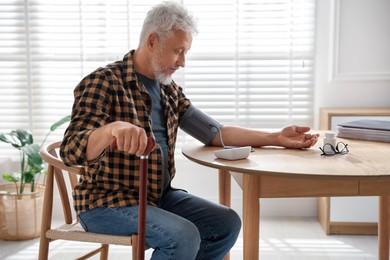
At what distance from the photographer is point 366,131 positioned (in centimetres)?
258

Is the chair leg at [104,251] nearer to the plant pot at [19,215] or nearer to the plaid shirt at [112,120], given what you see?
the plaid shirt at [112,120]

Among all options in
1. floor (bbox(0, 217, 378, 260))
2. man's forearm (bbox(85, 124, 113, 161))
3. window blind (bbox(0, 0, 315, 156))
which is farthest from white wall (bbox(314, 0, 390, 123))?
man's forearm (bbox(85, 124, 113, 161))

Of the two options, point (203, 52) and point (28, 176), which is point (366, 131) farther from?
point (28, 176)

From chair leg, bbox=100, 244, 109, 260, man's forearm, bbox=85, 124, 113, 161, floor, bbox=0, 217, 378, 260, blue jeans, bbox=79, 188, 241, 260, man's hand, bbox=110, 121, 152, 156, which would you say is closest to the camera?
man's hand, bbox=110, 121, 152, 156

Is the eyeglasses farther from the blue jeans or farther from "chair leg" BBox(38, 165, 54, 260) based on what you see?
"chair leg" BBox(38, 165, 54, 260)

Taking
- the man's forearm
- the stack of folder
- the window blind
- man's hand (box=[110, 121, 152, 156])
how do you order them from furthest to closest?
the window blind < the stack of folder < the man's forearm < man's hand (box=[110, 121, 152, 156])

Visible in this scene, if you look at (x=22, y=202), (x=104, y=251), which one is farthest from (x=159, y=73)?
(x=22, y=202)

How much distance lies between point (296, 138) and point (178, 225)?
663 millimetres

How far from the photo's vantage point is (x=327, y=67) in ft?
12.8

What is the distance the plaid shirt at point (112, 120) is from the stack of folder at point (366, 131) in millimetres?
867

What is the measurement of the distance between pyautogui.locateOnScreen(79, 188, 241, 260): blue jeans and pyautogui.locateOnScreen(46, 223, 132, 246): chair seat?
28 mm

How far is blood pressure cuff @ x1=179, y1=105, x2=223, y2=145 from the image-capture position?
251 centimetres

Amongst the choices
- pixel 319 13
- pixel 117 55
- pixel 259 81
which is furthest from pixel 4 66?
pixel 319 13

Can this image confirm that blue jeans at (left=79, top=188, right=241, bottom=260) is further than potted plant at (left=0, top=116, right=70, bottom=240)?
No
